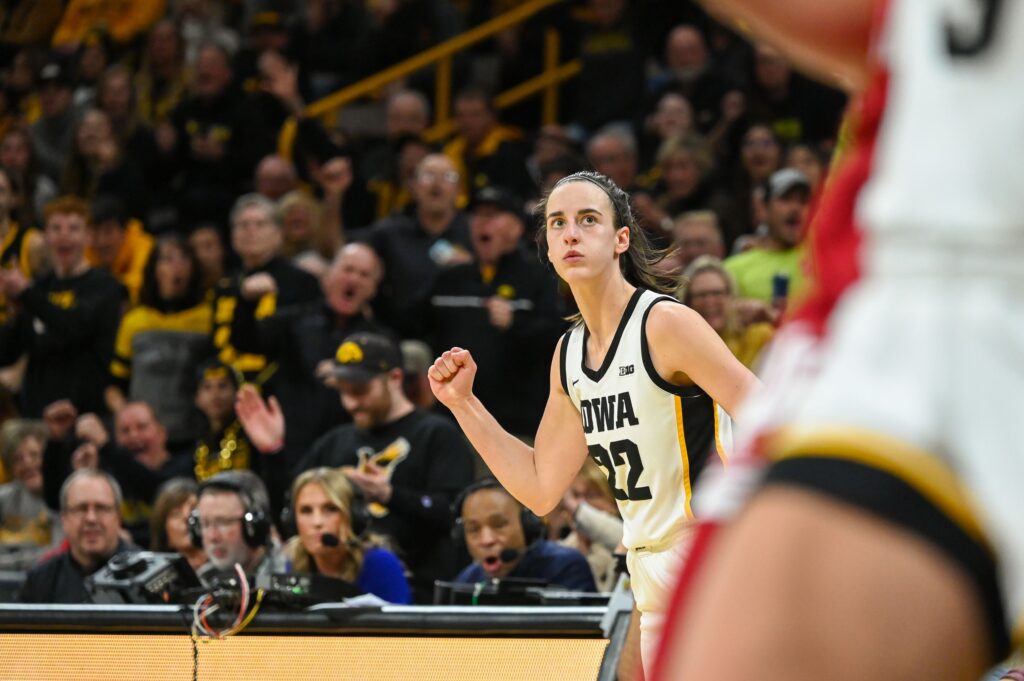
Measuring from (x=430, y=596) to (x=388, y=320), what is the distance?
241cm

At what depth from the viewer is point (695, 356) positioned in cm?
482

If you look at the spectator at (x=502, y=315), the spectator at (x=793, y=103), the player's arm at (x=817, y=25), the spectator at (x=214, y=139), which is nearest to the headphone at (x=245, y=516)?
the spectator at (x=502, y=315)

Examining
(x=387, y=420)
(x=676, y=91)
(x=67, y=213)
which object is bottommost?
(x=387, y=420)

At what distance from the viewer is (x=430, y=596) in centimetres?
752

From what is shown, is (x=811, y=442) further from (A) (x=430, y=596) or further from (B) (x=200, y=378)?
(B) (x=200, y=378)

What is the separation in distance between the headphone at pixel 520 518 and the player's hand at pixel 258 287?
8.76 ft

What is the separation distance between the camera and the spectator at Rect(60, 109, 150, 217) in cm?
1226

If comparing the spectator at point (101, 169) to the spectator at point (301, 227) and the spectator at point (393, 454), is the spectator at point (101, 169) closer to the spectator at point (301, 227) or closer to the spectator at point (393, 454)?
the spectator at point (301, 227)

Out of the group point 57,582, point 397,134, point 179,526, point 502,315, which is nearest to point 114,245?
point 397,134

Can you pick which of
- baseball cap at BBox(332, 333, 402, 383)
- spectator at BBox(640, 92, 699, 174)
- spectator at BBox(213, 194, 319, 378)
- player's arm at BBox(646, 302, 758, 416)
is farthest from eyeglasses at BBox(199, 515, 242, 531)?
spectator at BBox(640, 92, 699, 174)

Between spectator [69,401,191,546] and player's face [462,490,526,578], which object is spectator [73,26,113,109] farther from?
player's face [462,490,526,578]

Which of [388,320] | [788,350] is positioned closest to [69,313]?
[388,320]

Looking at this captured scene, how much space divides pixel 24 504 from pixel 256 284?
72.1 inches

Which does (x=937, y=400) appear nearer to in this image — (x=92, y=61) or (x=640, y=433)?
(x=640, y=433)
